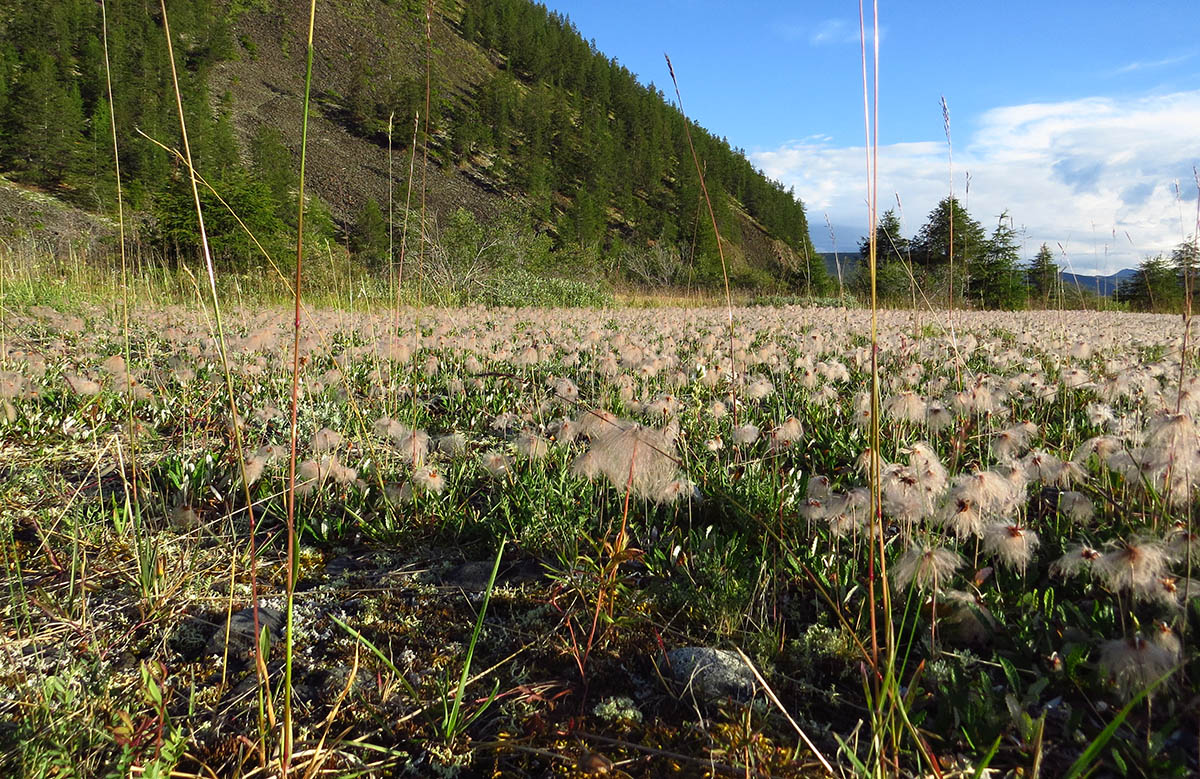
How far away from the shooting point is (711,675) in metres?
1.69

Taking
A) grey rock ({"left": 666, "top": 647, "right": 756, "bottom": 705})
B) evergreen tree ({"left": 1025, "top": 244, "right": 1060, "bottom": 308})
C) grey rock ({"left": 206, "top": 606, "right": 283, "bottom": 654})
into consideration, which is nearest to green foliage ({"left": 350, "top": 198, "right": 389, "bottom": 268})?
evergreen tree ({"left": 1025, "top": 244, "right": 1060, "bottom": 308})

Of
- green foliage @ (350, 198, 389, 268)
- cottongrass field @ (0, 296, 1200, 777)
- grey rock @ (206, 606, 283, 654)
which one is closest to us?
cottongrass field @ (0, 296, 1200, 777)

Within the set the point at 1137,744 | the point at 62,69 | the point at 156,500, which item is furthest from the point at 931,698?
the point at 62,69

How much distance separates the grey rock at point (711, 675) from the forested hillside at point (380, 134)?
19652 millimetres

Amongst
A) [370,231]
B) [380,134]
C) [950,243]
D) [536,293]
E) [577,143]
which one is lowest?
[950,243]

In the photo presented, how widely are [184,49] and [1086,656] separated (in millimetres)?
87054

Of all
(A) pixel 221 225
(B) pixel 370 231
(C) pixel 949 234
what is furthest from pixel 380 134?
(C) pixel 949 234

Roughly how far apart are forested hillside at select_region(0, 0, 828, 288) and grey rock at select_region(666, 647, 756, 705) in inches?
774

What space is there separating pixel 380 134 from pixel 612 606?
78933 mm

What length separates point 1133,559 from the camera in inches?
59.0

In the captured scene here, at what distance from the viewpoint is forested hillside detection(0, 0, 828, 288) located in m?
38.8

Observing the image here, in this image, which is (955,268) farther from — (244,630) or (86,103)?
(86,103)

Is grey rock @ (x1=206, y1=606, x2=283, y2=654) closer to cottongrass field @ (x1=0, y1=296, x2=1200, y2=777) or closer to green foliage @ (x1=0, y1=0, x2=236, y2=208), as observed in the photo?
cottongrass field @ (x1=0, y1=296, x2=1200, y2=777)

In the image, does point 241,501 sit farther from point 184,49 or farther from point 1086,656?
point 184,49
